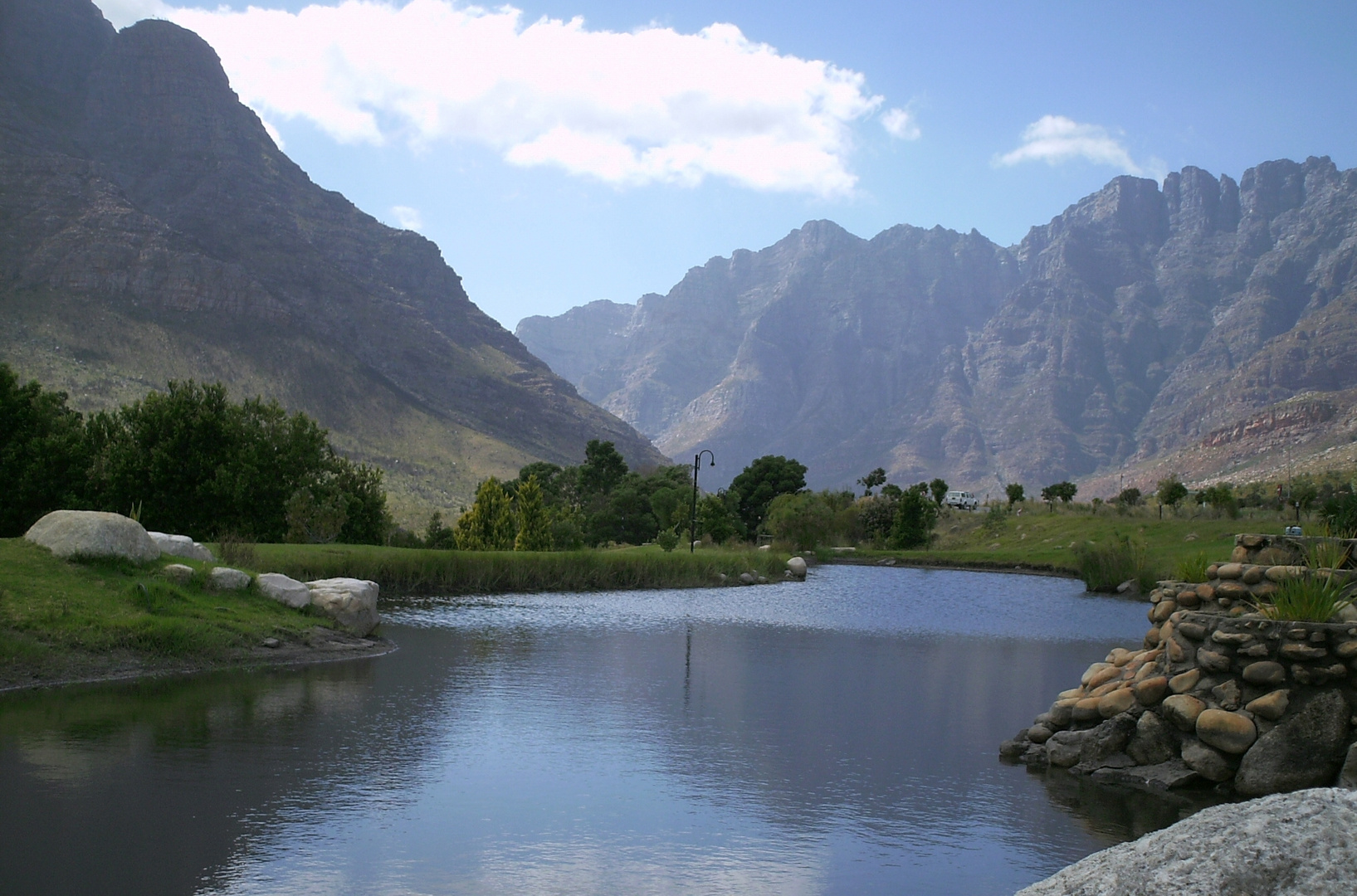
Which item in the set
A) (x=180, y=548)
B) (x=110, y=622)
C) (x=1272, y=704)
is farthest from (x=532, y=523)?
(x=1272, y=704)

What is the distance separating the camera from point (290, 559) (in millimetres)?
24922

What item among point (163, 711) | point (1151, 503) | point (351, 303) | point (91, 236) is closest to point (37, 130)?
point (91, 236)

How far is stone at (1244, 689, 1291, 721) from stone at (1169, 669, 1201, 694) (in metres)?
0.68

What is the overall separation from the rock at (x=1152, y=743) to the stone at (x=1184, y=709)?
170 millimetres

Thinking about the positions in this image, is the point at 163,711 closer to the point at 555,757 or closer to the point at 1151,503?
the point at 555,757

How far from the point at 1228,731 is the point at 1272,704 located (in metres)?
0.52

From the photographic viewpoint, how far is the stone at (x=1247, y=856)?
3686 mm

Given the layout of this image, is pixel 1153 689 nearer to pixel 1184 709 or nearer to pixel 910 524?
pixel 1184 709

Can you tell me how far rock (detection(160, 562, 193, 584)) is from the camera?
16.8m

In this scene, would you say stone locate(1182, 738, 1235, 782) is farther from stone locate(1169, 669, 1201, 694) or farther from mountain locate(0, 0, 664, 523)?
mountain locate(0, 0, 664, 523)

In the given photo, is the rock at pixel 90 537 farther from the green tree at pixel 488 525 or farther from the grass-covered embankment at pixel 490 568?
the green tree at pixel 488 525

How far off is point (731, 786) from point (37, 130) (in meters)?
138

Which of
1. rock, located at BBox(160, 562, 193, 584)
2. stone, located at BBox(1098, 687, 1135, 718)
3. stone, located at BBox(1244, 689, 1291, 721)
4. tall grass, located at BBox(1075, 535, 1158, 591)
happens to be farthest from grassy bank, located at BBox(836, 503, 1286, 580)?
rock, located at BBox(160, 562, 193, 584)

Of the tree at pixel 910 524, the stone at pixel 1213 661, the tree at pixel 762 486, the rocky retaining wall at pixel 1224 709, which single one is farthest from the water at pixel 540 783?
the tree at pixel 762 486
